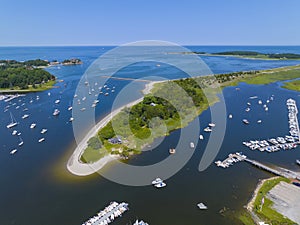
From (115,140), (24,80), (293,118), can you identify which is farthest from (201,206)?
(24,80)

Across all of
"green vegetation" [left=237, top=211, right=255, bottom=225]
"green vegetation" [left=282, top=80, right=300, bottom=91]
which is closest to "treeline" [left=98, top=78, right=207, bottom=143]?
"green vegetation" [left=237, top=211, right=255, bottom=225]

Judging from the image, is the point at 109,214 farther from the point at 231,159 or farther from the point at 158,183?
the point at 231,159

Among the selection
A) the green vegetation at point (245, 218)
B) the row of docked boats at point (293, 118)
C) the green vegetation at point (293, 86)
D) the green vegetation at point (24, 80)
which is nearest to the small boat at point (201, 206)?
the green vegetation at point (245, 218)

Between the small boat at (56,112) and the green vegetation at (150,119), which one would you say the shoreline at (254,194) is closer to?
the green vegetation at (150,119)

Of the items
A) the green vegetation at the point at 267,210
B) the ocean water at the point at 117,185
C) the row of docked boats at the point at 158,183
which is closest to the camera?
the green vegetation at the point at 267,210

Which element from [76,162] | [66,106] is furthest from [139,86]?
[76,162]

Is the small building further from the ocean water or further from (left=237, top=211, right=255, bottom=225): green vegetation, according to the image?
(left=237, top=211, right=255, bottom=225): green vegetation
